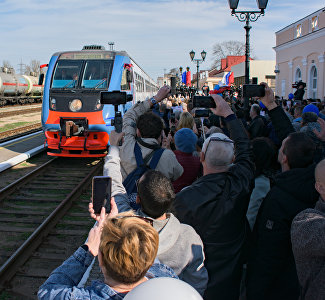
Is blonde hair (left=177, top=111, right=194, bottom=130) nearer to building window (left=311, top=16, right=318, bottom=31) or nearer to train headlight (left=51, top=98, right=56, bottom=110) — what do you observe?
train headlight (left=51, top=98, right=56, bottom=110)

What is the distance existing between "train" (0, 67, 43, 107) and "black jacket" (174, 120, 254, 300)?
111ft

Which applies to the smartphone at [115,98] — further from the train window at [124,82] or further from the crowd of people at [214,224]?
the train window at [124,82]

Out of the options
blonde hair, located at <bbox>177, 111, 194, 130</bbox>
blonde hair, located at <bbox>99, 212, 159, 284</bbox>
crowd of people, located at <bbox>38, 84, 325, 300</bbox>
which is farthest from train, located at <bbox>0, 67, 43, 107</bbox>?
blonde hair, located at <bbox>99, 212, 159, 284</bbox>

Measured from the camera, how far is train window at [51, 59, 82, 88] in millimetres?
10367

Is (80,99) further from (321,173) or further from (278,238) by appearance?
(321,173)

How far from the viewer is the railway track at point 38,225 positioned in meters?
4.67

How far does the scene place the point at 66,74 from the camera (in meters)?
10.5

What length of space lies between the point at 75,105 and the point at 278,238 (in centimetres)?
825

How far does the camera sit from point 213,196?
2.61 metres

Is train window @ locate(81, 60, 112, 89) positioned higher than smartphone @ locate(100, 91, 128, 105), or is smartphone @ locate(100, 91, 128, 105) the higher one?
train window @ locate(81, 60, 112, 89)

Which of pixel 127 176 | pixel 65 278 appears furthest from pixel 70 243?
pixel 65 278

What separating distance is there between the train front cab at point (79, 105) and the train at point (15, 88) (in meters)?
25.3

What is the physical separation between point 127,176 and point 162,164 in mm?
340

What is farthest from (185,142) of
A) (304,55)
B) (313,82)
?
(304,55)
